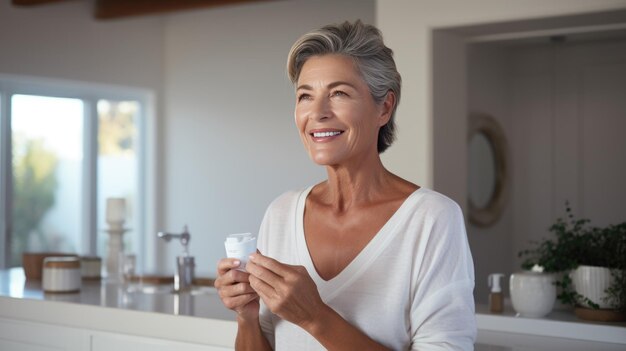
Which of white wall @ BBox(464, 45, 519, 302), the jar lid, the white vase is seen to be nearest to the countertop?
the jar lid

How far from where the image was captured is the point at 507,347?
2381 mm

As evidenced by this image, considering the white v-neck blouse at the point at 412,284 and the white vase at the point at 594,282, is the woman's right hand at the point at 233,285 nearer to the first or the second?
the white v-neck blouse at the point at 412,284

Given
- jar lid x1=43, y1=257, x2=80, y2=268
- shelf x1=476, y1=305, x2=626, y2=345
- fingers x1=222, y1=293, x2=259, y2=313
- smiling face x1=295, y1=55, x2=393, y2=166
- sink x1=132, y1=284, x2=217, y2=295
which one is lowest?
shelf x1=476, y1=305, x2=626, y2=345

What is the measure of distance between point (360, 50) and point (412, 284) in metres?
0.41

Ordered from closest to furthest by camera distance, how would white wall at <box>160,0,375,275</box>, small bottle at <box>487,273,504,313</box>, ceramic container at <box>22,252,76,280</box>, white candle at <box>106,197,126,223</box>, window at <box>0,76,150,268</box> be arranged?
small bottle at <box>487,273,504,313</box> < ceramic container at <box>22,252,76,280</box> < white candle at <box>106,197,126,223</box> < window at <box>0,76,150,268</box> < white wall at <box>160,0,375,275</box>

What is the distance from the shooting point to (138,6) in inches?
258

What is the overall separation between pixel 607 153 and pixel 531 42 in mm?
953

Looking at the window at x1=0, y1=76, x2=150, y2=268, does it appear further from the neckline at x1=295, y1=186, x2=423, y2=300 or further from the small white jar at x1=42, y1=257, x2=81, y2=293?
the neckline at x1=295, y1=186, x2=423, y2=300

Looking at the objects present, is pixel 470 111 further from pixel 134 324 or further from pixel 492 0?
pixel 134 324

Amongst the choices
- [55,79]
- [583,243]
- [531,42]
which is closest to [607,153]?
[531,42]

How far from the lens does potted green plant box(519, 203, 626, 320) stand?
2.93 meters

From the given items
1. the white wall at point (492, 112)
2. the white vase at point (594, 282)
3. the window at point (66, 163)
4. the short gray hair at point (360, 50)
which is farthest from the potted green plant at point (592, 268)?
the window at point (66, 163)

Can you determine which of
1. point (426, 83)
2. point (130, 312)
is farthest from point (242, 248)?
point (426, 83)

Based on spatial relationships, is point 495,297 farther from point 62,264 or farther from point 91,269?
point 91,269
